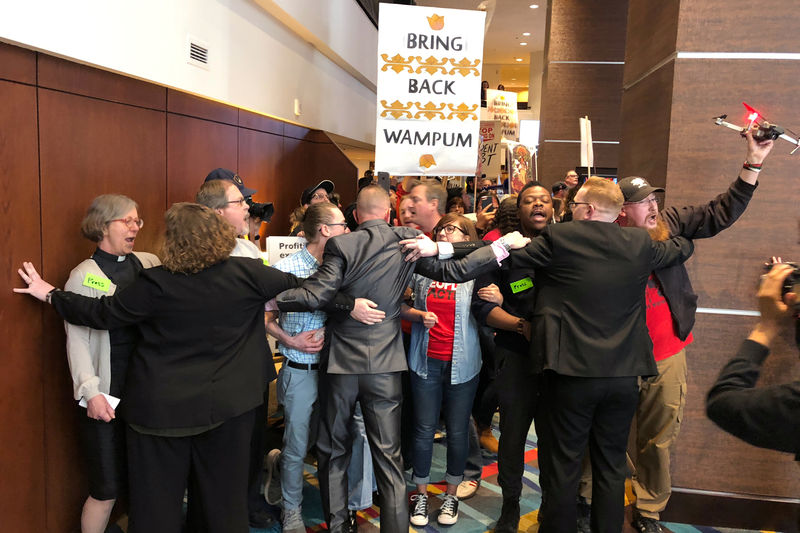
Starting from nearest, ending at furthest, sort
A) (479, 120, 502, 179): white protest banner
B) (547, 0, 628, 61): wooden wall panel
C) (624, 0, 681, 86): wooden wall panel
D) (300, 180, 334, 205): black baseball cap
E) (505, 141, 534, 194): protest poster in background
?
(624, 0, 681, 86): wooden wall panel < (300, 180, 334, 205): black baseball cap < (505, 141, 534, 194): protest poster in background < (547, 0, 628, 61): wooden wall panel < (479, 120, 502, 179): white protest banner

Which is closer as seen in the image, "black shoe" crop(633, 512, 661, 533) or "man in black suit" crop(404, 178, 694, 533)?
"man in black suit" crop(404, 178, 694, 533)

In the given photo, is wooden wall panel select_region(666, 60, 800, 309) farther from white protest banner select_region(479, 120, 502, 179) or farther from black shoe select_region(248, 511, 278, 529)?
white protest banner select_region(479, 120, 502, 179)

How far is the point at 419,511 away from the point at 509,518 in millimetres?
456

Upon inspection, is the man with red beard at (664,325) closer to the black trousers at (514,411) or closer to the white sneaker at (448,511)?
the black trousers at (514,411)

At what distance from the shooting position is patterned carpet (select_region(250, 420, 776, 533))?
2.88 meters

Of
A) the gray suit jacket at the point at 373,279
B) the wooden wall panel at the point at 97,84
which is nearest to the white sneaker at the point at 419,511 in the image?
the gray suit jacket at the point at 373,279

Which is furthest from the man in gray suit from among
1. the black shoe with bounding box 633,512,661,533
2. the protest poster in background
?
the protest poster in background

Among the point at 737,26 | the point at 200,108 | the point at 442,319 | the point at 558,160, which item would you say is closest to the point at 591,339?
the point at 442,319

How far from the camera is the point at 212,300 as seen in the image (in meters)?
1.97

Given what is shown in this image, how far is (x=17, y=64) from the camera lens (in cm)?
220

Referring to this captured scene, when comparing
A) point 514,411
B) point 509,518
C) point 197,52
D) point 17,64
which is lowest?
point 509,518

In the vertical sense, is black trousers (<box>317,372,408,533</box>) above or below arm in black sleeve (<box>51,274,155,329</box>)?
below

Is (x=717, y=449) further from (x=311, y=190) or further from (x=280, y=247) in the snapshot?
(x=311, y=190)

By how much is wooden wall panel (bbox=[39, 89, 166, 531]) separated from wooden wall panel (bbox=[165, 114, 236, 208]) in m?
0.55
